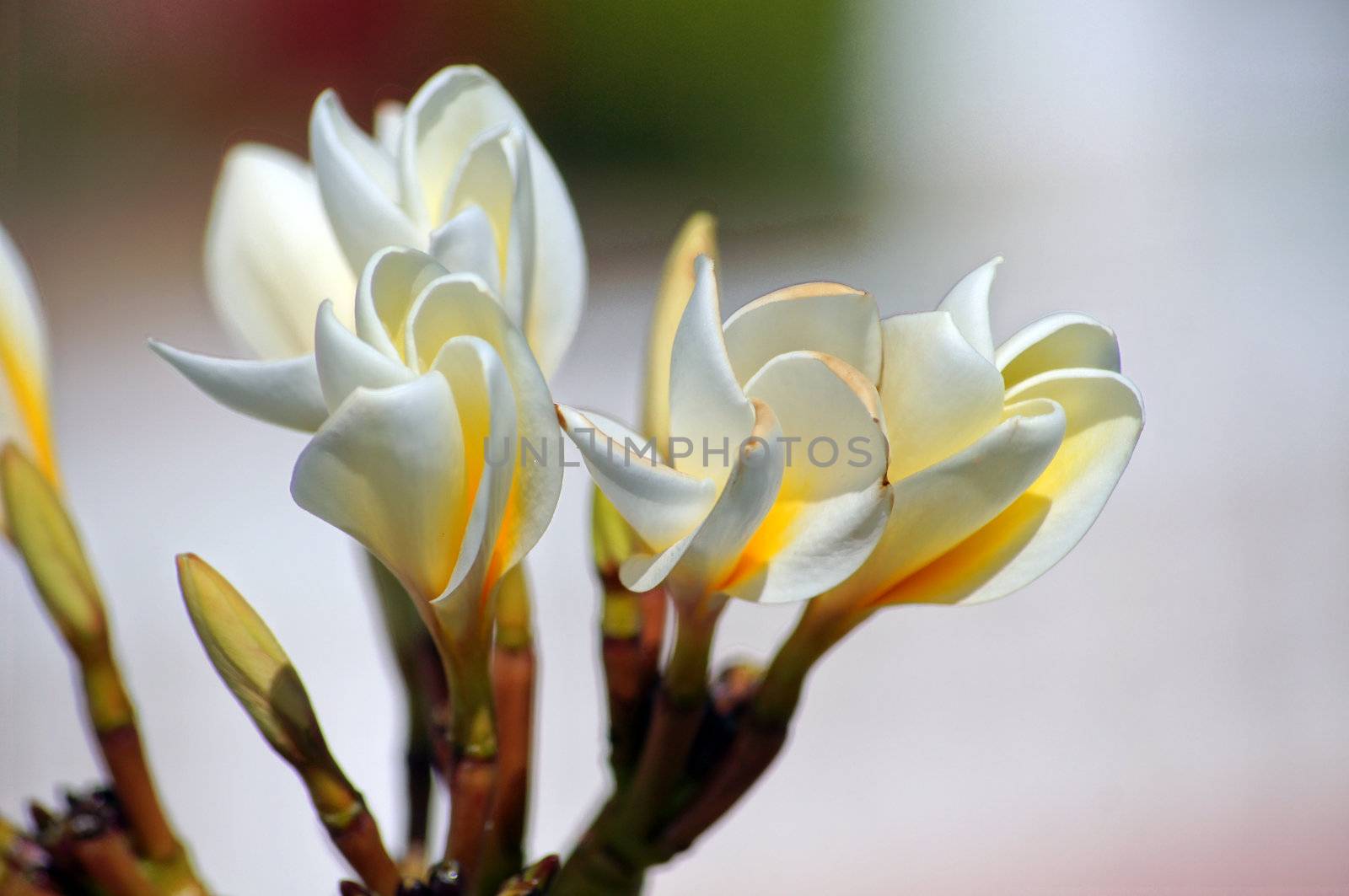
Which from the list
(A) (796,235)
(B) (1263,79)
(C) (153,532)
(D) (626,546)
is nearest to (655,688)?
(D) (626,546)

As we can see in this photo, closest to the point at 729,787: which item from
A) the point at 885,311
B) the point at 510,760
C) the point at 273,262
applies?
the point at 510,760

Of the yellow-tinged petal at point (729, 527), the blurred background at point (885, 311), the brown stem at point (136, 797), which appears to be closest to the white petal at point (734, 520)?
the yellow-tinged petal at point (729, 527)

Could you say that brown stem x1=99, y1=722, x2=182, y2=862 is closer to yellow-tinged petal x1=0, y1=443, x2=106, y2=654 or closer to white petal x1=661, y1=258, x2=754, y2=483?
yellow-tinged petal x1=0, y1=443, x2=106, y2=654

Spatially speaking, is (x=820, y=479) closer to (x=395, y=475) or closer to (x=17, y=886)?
(x=395, y=475)

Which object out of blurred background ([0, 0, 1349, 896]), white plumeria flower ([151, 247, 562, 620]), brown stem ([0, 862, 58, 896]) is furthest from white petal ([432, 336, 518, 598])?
blurred background ([0, 0, 1349, 896])

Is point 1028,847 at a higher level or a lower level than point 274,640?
lower

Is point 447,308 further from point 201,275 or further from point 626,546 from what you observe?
point 201,275

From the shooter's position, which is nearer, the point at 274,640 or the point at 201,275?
the point at 274,640
